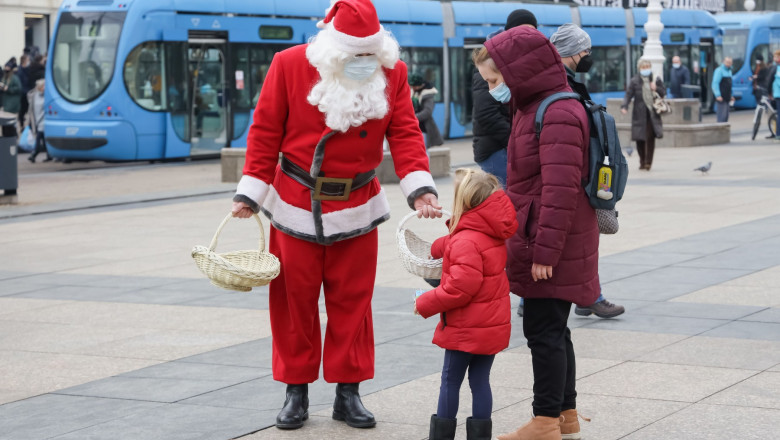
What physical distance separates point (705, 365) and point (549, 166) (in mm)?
1941

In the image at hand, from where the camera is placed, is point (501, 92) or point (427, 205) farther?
point (427, 205)

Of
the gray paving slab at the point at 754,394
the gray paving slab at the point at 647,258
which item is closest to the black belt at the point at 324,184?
the gray paving slab at the point at 754,394

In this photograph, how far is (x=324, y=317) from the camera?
301 inches

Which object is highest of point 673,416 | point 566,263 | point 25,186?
point 566,263

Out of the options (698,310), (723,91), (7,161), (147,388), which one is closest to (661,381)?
(698,310)

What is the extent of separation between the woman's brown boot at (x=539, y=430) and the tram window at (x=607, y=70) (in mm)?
28997

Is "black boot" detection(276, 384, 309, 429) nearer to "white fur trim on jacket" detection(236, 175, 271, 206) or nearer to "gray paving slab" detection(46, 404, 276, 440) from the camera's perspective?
"gray paving slab" detection(46, 404, 276, 440)

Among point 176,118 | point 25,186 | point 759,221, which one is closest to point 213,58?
point 176,118

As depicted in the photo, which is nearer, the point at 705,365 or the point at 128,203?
the point at 705,365

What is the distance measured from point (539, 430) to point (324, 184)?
4.23 feet

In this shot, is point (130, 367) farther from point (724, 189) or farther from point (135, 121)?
point (135, 121)

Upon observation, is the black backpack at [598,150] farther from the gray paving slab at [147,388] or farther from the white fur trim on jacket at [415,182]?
the gray paving slab at [147,388]

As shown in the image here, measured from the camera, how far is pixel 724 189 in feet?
50.5

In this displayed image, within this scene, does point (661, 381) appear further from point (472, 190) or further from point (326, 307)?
point (472, 190)
